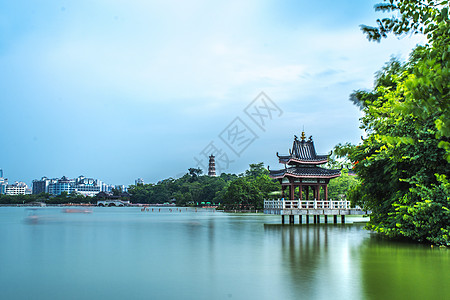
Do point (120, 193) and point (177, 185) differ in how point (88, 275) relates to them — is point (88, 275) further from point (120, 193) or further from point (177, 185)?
point (120, 193)

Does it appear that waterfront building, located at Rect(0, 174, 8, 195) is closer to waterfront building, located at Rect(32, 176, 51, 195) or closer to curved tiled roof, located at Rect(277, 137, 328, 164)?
waterfront building, located at Rect(32, 176, 51, 195)

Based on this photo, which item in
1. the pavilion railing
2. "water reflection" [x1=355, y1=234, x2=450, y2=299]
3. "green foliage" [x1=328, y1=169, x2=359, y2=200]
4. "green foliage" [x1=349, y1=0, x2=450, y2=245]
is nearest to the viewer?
"water reflection" [x1=355, y1=234, x2=450, y2=299]

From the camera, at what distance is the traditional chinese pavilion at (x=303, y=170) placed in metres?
23.4

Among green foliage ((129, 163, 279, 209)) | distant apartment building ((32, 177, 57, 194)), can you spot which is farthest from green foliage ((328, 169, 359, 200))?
distant apartment building ((32, 177, 57, 194))

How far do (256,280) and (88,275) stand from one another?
338 cm

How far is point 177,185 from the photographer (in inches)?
3401

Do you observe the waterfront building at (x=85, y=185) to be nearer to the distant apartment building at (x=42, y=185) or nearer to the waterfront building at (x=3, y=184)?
the distant apartment building at (x=42, y=185)

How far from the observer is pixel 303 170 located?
77.4 feet

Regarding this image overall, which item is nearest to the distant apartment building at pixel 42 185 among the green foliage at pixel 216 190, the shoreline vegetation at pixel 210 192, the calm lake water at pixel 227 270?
the shoreline vegetation at pixel 210 192

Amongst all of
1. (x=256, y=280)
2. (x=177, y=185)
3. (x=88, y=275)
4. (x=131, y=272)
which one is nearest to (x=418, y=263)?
(x=256, y=280)

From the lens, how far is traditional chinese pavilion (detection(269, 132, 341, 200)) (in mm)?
23359

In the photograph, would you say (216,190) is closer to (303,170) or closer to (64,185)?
(303,170)

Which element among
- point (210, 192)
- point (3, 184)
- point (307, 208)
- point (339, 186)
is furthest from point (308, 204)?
point (3, 184)

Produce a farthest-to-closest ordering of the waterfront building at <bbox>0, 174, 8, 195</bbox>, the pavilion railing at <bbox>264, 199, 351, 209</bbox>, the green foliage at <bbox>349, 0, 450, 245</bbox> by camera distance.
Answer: the waterfront building at <bbox>0, 174, 8, 195</bbox> → the pavilion railing at <bbox>264, 199, 351, 209</bbox> → the green foliage at <bbox>349, 0, 450, 245</bbox>
